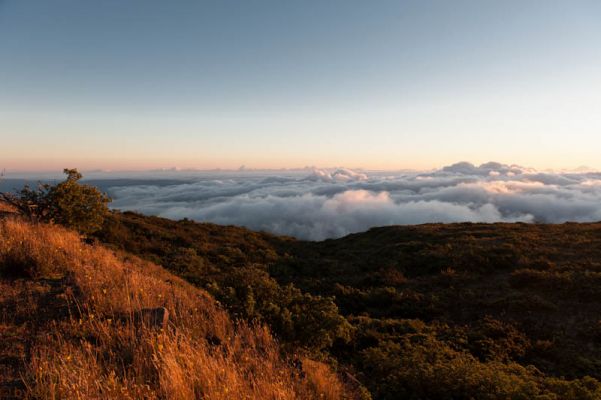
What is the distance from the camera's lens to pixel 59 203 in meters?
12.4

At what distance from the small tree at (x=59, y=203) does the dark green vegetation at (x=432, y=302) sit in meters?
4.07

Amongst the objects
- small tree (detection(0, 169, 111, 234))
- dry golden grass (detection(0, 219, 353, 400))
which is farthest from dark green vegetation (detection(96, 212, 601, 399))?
small tree (detection(0, 169, 111, 234))

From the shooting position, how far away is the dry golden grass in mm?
3328

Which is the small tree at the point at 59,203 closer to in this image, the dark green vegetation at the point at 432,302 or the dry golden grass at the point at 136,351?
the dark green vegetation at the point at 432,302

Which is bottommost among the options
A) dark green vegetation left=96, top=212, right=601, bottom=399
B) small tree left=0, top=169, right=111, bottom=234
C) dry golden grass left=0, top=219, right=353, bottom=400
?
dark green vegetation left=96, top=212, right=601, bottom=399

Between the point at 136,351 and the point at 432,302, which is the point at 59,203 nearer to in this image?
the point at 136,351

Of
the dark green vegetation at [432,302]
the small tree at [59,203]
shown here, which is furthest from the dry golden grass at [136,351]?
the small tree at [59,203]

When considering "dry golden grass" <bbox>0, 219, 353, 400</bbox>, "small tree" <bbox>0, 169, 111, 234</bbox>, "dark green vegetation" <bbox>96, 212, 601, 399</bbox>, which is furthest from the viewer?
"small tree" <bbox>0, 169, 111, 234</bbox>

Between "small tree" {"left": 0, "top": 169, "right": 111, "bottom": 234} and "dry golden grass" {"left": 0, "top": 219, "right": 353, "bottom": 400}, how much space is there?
5.71m

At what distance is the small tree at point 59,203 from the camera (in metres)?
12.5

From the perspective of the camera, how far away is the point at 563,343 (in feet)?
28.4

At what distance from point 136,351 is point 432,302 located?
37.1 ft

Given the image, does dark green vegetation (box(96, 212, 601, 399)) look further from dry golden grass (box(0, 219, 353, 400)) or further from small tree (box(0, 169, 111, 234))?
small tree (box(0, 169, 111, 234))

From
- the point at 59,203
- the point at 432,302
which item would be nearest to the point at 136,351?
the point at 432,302
